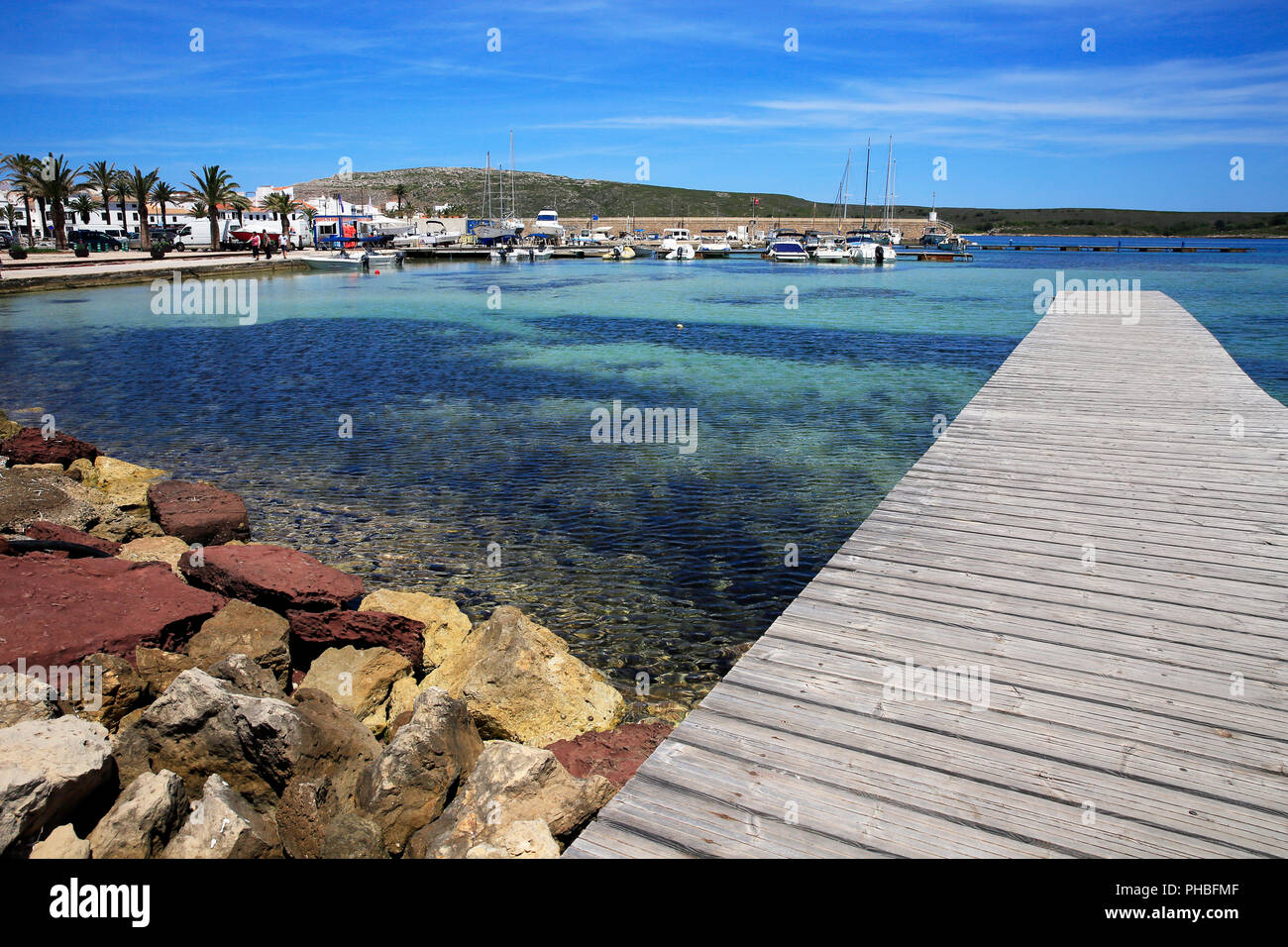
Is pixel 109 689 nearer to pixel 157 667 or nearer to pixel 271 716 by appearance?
pixel 157 667

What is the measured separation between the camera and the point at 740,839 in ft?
11.4

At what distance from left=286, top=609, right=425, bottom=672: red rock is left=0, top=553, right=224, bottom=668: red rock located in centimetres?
73

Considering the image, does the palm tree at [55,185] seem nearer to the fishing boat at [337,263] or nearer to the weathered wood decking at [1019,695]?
the fishing boat at [337,263]

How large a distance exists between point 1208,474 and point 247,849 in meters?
8.92

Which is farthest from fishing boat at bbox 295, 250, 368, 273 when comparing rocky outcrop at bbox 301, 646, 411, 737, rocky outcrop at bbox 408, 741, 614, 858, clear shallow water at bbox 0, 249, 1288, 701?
rocky outcrop at bbox 408, 741, 614, 858

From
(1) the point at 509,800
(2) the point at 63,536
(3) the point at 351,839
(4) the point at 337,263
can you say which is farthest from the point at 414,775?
(4) the point at 337,263

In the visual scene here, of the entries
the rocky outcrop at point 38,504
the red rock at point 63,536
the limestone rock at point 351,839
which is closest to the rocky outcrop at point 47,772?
the limestone rock at point 351,839

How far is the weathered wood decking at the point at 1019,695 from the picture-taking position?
3.54 metres

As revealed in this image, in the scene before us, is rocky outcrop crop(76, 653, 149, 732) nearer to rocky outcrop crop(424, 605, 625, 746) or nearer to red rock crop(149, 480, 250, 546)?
rocky outcrop crop(424, 605, 625, 746)

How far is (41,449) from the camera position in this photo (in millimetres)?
13125
